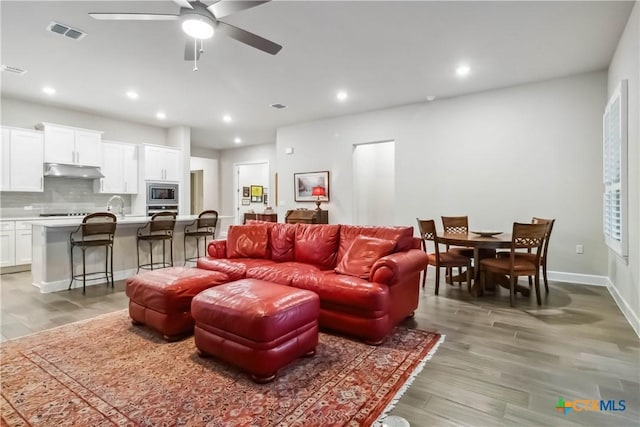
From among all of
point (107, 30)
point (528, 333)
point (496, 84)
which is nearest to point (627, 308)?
point (528, 333)

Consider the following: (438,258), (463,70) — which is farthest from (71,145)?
(463,70)

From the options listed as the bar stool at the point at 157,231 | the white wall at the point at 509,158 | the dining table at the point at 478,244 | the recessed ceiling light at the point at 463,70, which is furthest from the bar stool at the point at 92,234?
the recessed ceiling light at the point at 463,70

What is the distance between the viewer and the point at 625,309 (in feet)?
10.5

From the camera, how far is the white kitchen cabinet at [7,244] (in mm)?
5078

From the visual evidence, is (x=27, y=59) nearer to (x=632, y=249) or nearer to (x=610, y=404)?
(x=610, y=404)

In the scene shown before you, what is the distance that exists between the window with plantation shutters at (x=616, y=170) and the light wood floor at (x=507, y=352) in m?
0.78

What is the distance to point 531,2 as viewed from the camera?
287 centimetres

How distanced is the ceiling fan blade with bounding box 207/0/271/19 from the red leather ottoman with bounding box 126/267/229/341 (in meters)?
2.14

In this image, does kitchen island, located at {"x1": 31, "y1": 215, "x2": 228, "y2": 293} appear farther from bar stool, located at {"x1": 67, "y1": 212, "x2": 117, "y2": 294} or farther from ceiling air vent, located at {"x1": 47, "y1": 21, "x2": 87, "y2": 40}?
ceiling air vent, located at {"x1": 47, "y1": 21, "x2": 87, "y2": 40}

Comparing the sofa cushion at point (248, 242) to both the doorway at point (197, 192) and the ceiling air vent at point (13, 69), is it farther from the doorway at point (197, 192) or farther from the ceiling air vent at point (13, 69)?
the doorway at point (197, 192)

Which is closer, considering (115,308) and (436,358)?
(436,358)

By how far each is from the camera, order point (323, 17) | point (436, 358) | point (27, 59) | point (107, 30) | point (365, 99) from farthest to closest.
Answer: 1. point (365, 99)
2. point (27, 59)
3. point (107, 30)
4. point (323, 17)
5. point (436, 358)

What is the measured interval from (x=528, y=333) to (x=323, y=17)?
344 centimetres

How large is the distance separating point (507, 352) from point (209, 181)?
10109 millimetres
